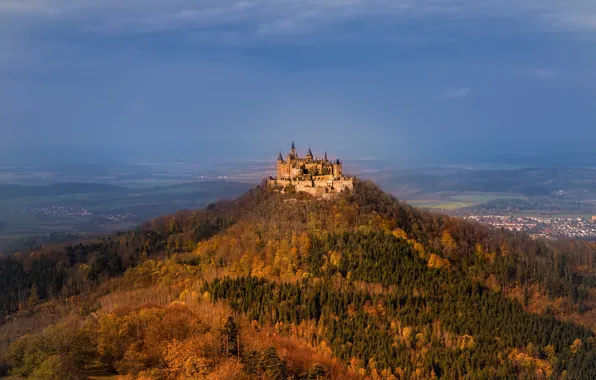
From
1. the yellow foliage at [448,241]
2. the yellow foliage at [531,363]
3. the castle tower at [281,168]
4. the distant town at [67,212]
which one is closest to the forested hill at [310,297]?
the yellow foliage at [531,363]

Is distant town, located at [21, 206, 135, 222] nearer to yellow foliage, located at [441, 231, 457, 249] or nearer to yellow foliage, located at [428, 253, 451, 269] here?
yellow foliage, located at [441, 231, 457, 249]


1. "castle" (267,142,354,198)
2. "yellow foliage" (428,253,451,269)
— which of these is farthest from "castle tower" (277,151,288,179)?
"yellow foliage" (428,253,451,269)

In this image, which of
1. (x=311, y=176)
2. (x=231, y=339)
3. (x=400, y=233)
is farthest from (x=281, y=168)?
(x=231, y=339)

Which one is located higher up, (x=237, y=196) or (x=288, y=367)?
(x=237, y=196)

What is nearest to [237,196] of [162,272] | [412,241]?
[162,272]

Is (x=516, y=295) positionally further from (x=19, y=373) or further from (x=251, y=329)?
(x=19, y=373)

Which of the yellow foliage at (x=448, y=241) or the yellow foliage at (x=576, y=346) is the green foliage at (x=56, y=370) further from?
the yellow foliage at (x=448, y=241)
